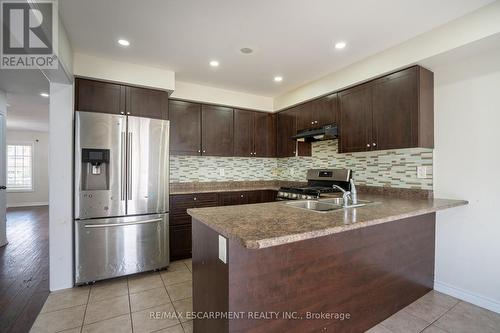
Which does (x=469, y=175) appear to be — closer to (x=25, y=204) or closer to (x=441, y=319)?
(x=441, y=319)

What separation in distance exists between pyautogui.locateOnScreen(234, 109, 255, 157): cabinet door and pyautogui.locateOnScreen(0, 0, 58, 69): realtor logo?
7.96 feet

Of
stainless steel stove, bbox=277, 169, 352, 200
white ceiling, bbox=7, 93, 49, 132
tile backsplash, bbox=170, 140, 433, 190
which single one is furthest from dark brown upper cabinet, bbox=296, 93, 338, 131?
white ceiling, bbox=7, 93, 49, 132

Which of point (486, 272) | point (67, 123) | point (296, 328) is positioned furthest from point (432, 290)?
point (67, 123)

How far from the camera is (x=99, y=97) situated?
9.10 ft

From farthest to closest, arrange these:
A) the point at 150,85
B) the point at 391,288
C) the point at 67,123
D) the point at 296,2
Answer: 1. the point at 150,85
2. the point at 67,123
3. the point at 391,288
4. the point at 296,2

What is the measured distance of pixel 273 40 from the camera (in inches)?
94.3

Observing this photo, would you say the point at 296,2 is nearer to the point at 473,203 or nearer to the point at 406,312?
the point at 473,203

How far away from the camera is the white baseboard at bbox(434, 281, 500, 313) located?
2.13 meters

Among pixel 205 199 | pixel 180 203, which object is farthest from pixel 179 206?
pixel 205 199

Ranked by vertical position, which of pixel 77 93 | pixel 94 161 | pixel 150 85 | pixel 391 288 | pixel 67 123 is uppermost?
pixel 150 85

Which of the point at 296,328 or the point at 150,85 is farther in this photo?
the point at 150,85

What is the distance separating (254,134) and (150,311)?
9.50ft

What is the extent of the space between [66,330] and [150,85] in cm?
252

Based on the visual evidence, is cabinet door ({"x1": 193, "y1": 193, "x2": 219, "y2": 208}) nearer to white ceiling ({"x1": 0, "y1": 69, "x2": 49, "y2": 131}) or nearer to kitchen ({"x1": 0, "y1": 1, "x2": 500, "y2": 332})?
kitchen ({"x1": 0, "y1": 1, "x2": 500, "y2": 332})
